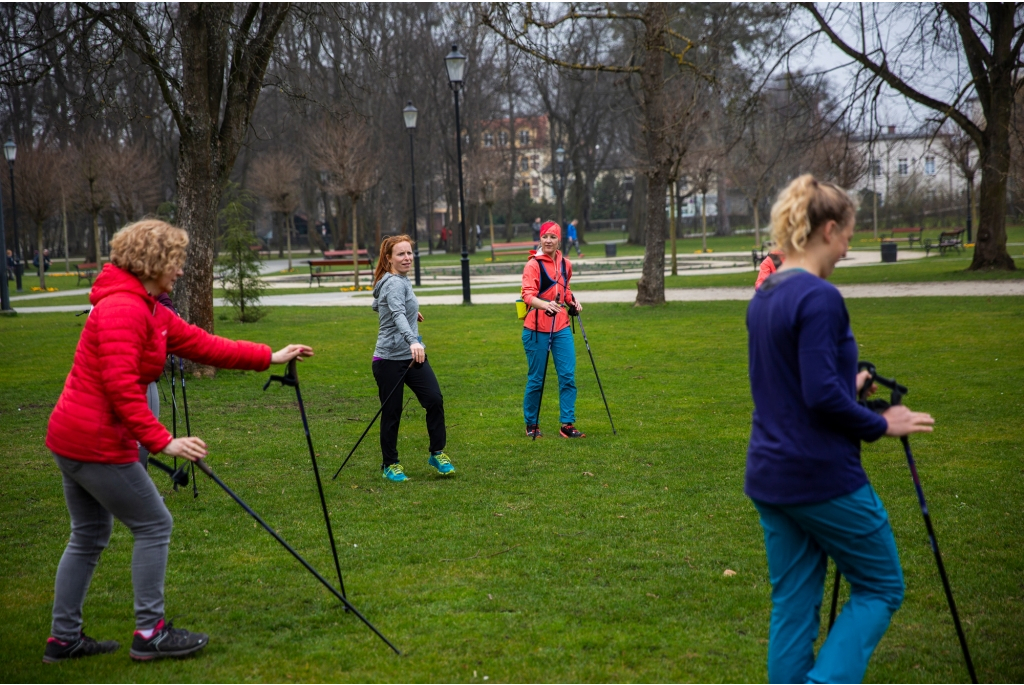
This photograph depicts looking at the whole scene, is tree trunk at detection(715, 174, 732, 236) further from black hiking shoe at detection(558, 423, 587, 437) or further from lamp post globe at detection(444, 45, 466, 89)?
black hiking shoe at detection(558, 423, 587, 437)

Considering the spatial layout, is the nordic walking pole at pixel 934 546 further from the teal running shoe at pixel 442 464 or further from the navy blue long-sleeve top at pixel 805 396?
the teal running shoe at pixel 442 464

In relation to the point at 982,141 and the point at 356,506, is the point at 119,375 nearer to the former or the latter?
the point at 356,506

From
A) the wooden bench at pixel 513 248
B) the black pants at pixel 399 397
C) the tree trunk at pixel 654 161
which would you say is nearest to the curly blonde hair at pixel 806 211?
the black pants at pixel 399 397

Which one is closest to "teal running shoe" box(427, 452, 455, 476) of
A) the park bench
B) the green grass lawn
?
the green grass lawn

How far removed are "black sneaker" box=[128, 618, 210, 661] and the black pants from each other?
3.14 m

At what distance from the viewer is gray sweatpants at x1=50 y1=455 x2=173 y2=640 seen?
3758 millimetres

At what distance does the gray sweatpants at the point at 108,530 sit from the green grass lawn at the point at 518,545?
27 cm

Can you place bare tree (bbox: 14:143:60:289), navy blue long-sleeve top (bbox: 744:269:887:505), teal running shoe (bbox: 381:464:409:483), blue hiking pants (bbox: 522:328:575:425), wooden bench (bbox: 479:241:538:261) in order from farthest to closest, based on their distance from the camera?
wooden bench (bbox: 479:241:538:261) → bare tree (bbox: 14:143:60:289) → blue hiking pants (bbox: 522:328:575:425) → teal running shoe (bbox: 381:464:409:483) → navy blue long-sleeve top (bbox: 744:269:887:505)

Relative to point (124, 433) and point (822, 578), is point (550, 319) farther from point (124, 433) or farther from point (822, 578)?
point (822, 578)

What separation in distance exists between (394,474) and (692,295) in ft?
53.8

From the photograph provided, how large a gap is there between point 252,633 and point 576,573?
180cm

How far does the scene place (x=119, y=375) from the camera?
3611 mm

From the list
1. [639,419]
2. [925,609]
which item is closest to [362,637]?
[925,609]

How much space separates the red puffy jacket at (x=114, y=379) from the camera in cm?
362
